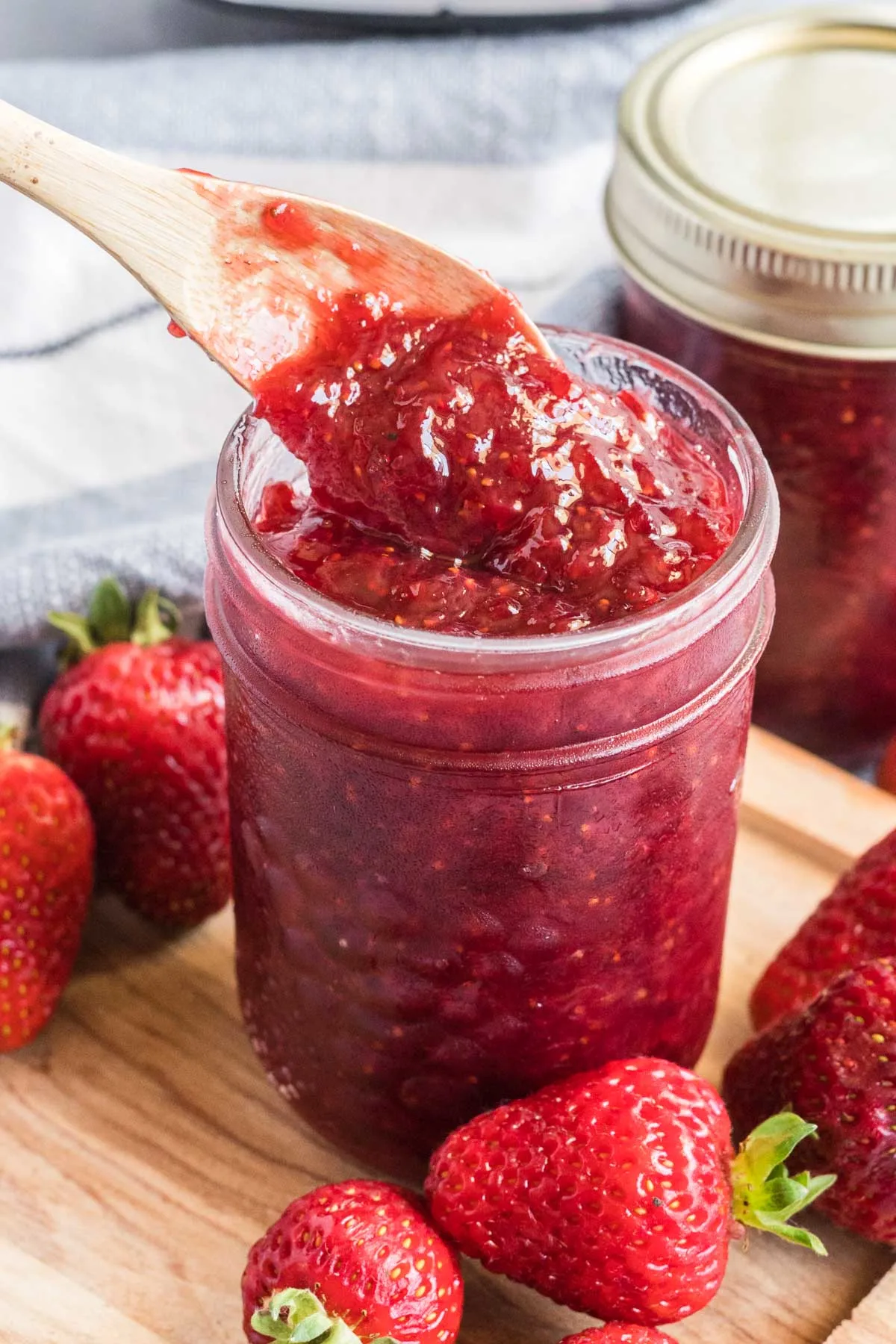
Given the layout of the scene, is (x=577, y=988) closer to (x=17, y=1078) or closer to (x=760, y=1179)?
(x=760, y=1179)

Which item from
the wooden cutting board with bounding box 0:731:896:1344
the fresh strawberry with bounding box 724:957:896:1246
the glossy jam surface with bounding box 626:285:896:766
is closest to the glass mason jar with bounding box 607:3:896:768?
the glossy jam surface with bounding box 626:285:896:766

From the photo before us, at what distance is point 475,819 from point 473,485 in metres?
0.20

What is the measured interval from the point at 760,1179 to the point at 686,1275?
0.07m

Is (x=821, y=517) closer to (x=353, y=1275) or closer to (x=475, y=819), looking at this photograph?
(x=475, y=819)

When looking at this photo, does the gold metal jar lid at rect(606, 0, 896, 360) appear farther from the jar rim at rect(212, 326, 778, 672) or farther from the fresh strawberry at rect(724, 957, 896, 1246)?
the fresh strawberry at rect(724, 957, 896, 1246)

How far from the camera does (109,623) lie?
1500mm

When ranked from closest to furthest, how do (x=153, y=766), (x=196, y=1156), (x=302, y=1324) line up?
(x=302, y=1324)
(x=196, y=1156)
(x=153, y=766)

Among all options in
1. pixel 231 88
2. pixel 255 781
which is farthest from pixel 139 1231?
pixel 231 88

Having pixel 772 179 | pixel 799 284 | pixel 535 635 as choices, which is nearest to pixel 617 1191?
pixel 535 635

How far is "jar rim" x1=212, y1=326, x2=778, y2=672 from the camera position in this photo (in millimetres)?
959

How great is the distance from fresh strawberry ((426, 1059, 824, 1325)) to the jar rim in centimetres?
31

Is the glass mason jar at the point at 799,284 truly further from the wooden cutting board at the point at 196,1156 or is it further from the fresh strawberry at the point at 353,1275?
the fresh strawberry at the point at 353,1275

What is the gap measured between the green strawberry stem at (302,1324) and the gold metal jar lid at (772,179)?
2.90 ft

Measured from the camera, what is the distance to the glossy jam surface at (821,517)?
149 centimetres
